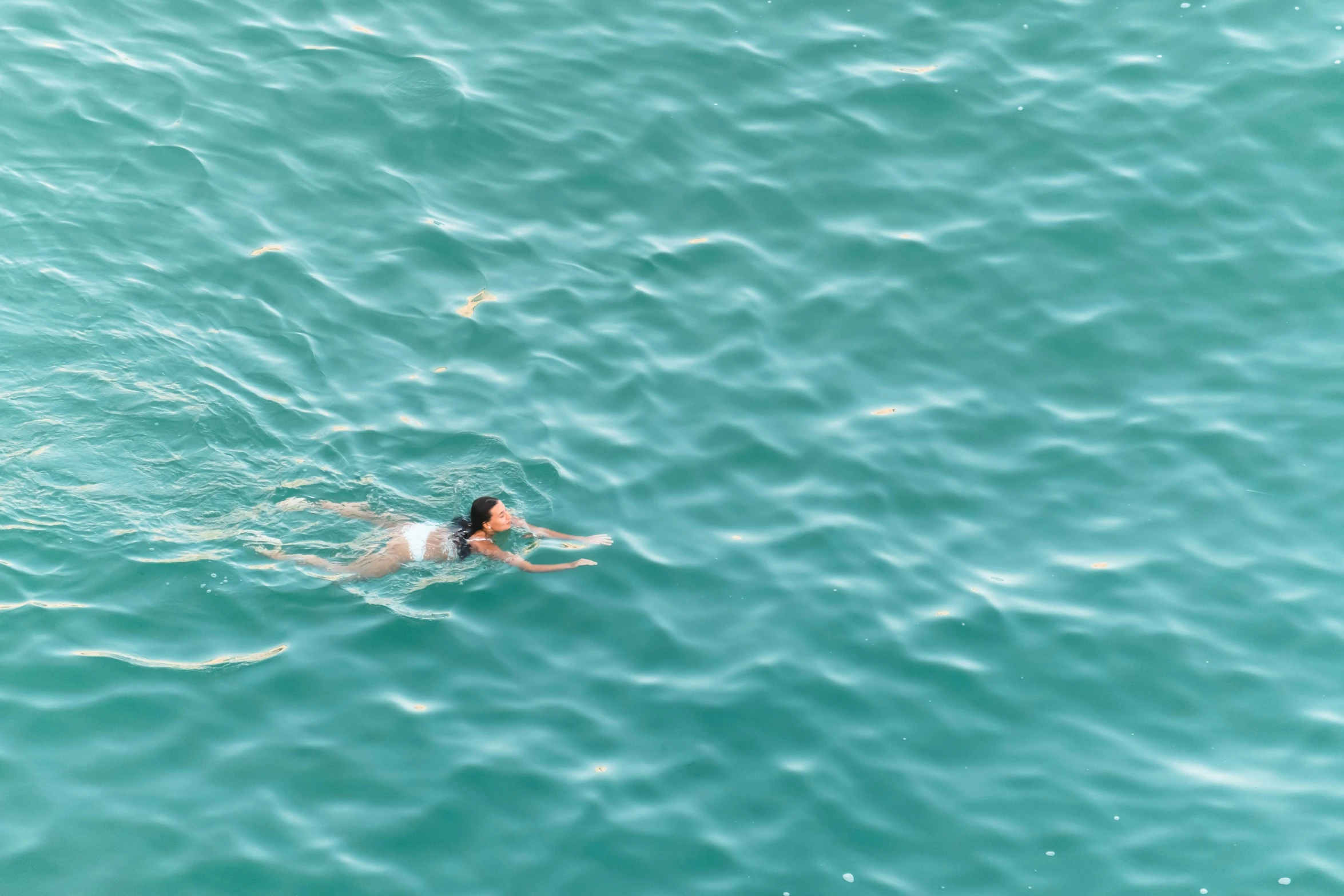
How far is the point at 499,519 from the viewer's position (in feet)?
39.5

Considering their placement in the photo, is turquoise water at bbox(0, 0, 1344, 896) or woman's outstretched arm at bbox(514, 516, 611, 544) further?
woman's outstretched arm at bbox(514, 516, 611, 544)

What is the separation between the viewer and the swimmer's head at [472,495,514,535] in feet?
39.4

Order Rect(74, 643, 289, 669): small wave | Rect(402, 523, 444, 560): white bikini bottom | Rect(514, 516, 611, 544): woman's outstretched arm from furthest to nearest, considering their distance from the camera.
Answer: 1. Rect(514, 516, 611, 544): woman's outstretched arm
2. Rect(402, 523, 444, 560): white bikini bottom
3. Rect(74, 643, 289, 669): small wave

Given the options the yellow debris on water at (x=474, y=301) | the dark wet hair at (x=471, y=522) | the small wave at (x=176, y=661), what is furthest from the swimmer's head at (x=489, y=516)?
the yellow debris on water at (x=474, y=301)

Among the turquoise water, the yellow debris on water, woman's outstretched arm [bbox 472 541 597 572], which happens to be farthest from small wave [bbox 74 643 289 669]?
the yellow debris on water

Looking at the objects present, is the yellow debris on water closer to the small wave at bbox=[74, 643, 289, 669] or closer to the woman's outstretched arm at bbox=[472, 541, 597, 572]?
the woman's outstretched arm at bbox=[472, 541, 597, 572]

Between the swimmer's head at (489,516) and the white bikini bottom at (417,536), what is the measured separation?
514mm

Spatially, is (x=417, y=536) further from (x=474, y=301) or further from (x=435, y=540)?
(x=474, y=301)

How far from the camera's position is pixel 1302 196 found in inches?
602

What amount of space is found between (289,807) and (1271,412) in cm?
1091

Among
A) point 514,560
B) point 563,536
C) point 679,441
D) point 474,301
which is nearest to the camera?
point 514,560

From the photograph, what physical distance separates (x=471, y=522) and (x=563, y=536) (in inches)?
37.1

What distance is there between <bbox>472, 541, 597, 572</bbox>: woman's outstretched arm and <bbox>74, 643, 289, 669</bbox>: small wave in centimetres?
221

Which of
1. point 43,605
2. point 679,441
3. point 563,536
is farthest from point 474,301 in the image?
point 43,605
